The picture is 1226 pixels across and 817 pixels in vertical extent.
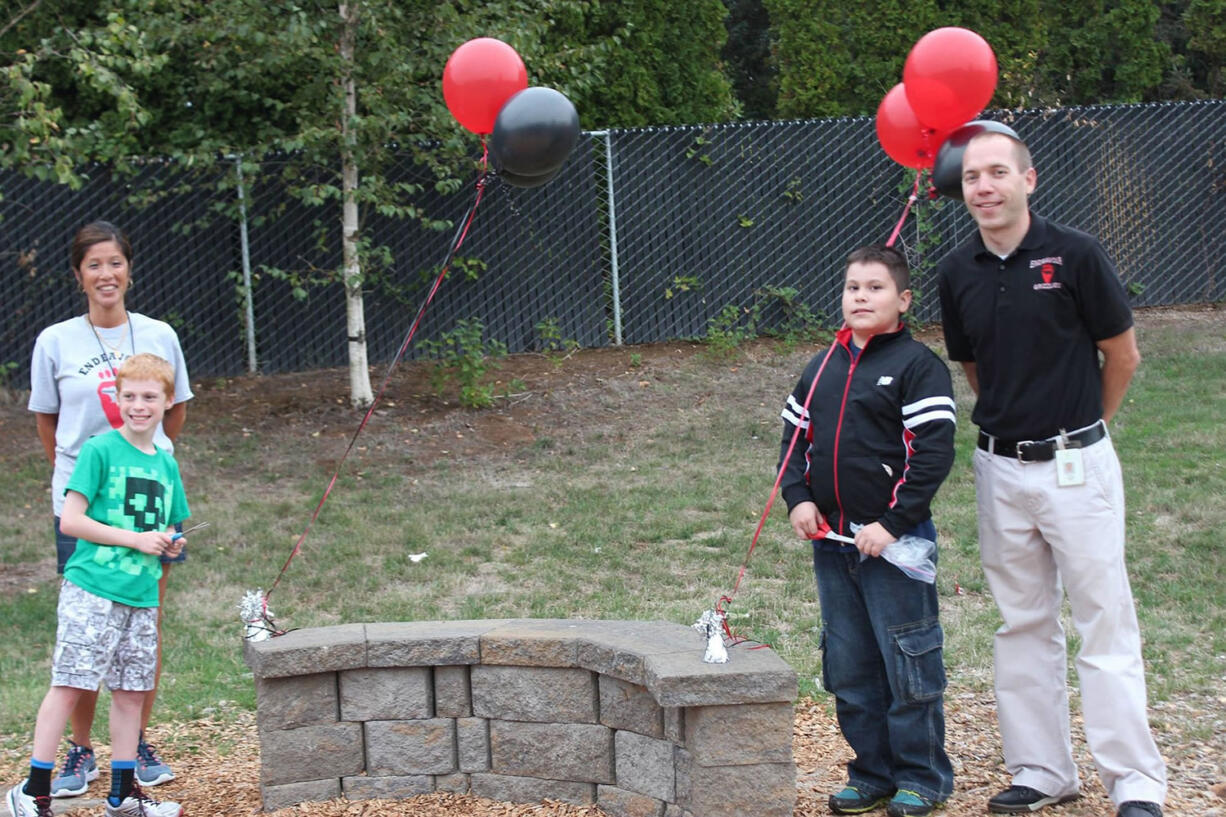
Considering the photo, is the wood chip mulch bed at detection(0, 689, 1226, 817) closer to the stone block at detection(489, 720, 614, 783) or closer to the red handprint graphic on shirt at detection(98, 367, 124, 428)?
the stone block at detection(489, 720, 614, 783)

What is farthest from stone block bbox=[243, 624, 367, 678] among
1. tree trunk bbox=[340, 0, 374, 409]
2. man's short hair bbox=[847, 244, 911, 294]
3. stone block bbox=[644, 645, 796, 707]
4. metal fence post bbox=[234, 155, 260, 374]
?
metal fence post bbox=[234, 155, 260, 374]

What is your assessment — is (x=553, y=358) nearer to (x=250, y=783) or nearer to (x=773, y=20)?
(x=773, y=20)

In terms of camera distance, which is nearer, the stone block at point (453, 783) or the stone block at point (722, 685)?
the stone block at point (722, 685)

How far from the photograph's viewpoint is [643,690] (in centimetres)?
350

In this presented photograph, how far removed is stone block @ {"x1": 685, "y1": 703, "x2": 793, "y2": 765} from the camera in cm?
327

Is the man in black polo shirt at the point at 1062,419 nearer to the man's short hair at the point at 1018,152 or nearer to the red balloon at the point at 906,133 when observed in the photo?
the man's short hair at the point at 1018,152

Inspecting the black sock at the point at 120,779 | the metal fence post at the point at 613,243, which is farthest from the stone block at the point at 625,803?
the metal fence post at the point at 613,243

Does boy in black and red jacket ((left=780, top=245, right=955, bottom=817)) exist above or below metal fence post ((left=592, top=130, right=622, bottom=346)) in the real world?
below

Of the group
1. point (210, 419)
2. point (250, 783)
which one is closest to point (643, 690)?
point (250, 783)

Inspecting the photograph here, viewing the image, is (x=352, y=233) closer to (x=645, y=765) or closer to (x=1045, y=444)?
(x=645, y=765)

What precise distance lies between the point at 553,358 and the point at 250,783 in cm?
697

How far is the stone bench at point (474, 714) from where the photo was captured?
11.6ft

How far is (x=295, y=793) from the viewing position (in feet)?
12.2

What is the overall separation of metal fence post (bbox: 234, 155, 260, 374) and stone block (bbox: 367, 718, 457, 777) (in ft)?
21.8
